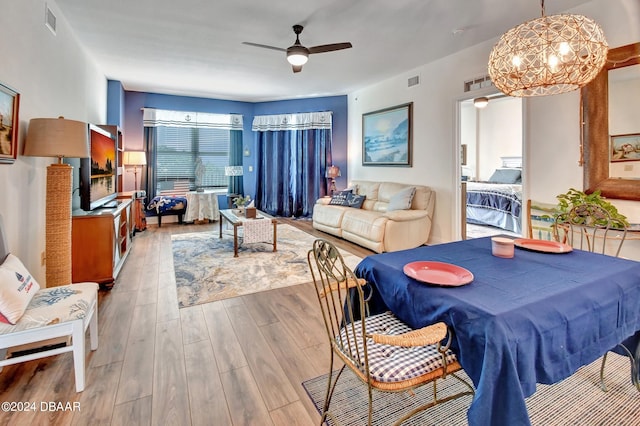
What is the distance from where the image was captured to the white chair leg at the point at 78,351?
1749 mm

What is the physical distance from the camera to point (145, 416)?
1622 mm

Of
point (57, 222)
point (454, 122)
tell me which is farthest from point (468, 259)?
point (454, 122)

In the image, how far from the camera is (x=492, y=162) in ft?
28.6

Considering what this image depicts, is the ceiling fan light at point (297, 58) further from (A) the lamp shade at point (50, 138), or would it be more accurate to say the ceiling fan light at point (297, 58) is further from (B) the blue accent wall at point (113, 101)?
(B) the blue accent wall at point (113, 101)

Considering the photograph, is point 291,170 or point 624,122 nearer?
point 624,122

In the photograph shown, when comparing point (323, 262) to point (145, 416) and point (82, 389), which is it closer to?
point (145, 416)

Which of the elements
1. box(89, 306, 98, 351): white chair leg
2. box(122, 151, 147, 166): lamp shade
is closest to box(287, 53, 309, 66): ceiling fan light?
box(89, 306, 98, 351): white chair leg

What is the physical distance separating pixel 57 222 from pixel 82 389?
1303 mm

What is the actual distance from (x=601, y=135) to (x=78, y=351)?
14.3ft

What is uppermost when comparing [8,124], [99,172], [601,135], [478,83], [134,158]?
[478,83]

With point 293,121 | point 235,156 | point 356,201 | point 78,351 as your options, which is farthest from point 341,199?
point 78,351

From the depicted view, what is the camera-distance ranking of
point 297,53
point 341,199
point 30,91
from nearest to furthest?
1. point 30,91
2. point 297,53
3. point 341,199

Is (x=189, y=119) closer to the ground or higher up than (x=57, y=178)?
higher up

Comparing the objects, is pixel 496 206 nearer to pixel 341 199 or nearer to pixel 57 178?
pixel 341 199
